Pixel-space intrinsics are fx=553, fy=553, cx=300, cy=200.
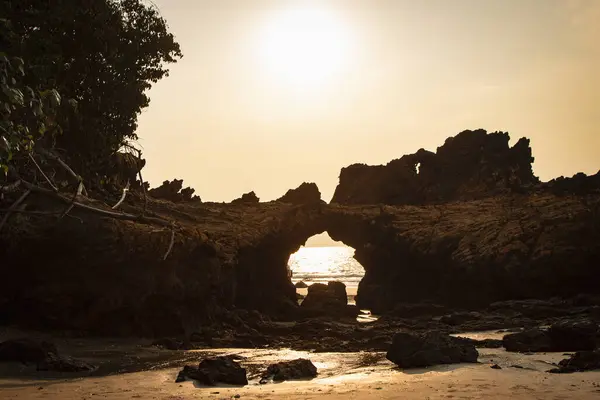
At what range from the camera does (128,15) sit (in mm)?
21859

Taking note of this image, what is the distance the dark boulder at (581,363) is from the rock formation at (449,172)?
36191mm

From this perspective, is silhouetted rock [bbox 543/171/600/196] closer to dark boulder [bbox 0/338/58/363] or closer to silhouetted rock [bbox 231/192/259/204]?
silhouetted rock [bbox 231/192/259/204]

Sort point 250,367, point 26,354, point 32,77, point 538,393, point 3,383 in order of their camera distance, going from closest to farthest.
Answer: point 538,393
point 3,383
point 32,77
point 26,354
point 250,367

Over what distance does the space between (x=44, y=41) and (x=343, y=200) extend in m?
42.3

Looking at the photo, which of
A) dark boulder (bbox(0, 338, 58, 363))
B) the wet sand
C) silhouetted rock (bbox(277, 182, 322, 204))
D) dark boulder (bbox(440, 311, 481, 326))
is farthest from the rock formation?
dark boulder (bbox(0, 338, 58, 363))

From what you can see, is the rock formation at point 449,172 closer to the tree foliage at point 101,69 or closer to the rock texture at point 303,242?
the rock texture at point 303,242

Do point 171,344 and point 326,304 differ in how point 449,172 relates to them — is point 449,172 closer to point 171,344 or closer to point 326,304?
point 326,304

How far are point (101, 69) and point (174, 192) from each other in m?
24.1

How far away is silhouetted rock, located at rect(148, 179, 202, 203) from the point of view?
42.9 metres

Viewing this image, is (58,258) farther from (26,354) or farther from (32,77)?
(32,77)

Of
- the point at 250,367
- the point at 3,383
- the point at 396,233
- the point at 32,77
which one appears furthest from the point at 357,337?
the point at 396,233

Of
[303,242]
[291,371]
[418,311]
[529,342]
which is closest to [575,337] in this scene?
[529,342]

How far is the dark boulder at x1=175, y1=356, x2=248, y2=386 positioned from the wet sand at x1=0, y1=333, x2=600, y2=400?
28 centimetres

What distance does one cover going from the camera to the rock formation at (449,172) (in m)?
48.7
